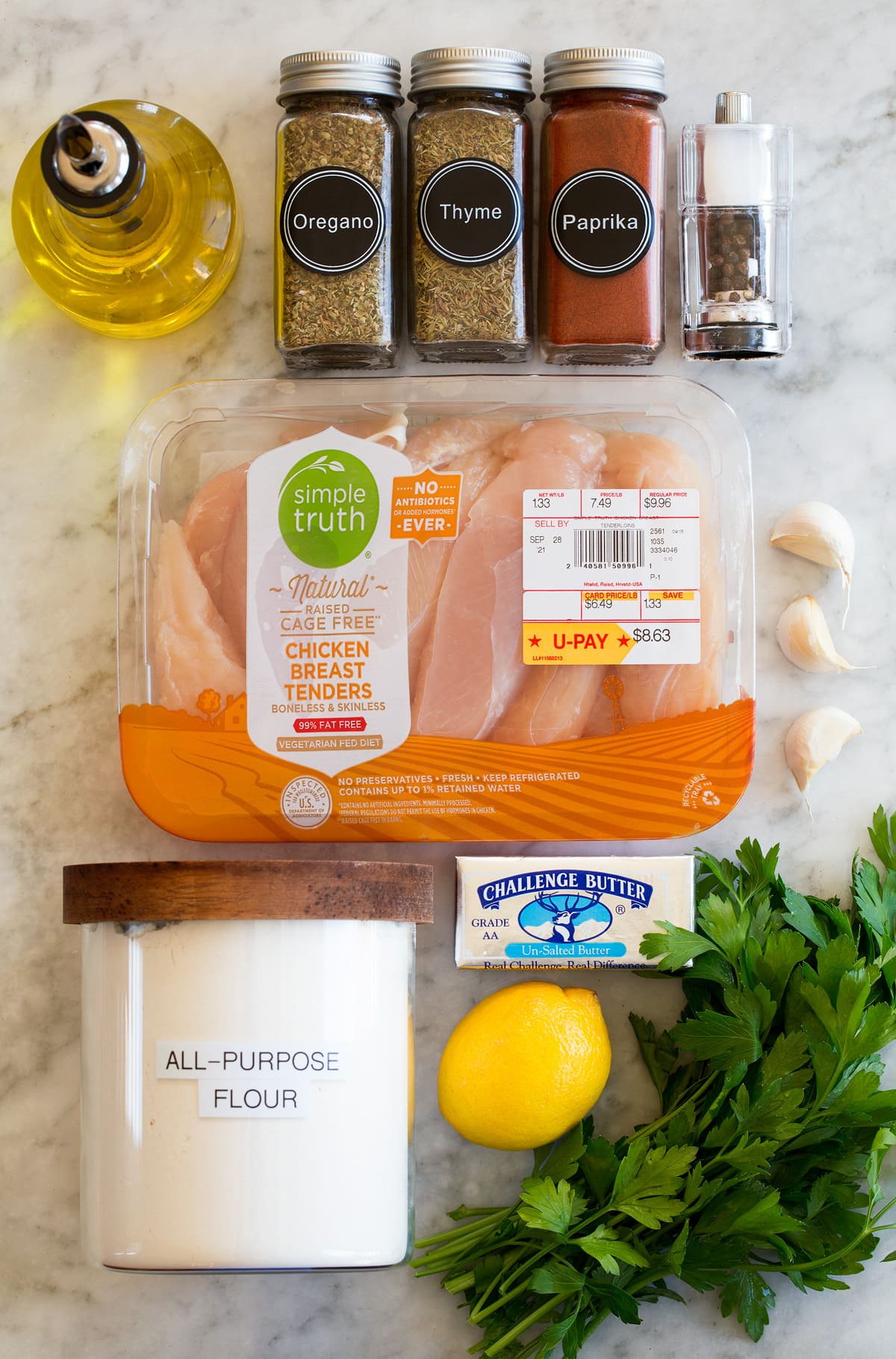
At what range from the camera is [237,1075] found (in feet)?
2.48

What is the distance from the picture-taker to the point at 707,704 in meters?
0.95

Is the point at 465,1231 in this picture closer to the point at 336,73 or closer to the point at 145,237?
the point at 145,237

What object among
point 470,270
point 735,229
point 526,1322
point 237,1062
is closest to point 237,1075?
point 237,1062

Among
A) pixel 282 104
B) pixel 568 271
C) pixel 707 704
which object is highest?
pixel 282 104

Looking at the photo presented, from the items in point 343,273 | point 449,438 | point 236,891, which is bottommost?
point 236,891

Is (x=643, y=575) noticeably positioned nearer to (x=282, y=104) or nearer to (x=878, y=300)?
(x=878, y=300)

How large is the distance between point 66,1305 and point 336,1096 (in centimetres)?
43

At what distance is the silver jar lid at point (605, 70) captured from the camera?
0.93 meters

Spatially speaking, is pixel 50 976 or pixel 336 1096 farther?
pixel 50 976

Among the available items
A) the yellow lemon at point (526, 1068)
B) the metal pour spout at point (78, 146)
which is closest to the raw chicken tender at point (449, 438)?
the metal pour spout at point (78, 146)

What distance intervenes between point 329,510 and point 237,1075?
0.47 m

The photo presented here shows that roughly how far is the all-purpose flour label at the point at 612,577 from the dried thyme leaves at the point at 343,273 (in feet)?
0.70

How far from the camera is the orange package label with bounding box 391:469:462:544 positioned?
958 millimetres

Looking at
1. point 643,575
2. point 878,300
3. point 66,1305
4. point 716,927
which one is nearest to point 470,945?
point 716,927
